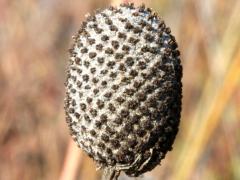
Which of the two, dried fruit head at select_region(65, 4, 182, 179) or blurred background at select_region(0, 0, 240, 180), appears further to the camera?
blurred background at select_region(0, 0, 240, 180)
